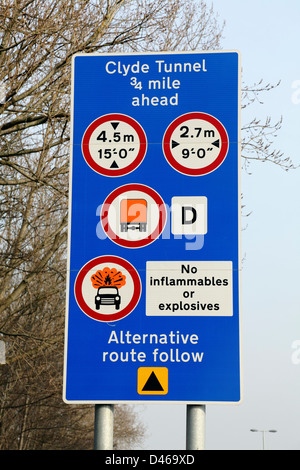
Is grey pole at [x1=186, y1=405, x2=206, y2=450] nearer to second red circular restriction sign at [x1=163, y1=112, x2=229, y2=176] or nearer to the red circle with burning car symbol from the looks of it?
the red circle with burning car symbol

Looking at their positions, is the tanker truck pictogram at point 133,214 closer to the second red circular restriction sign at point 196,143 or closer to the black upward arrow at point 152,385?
the second red circular restriction sign at point 196,143

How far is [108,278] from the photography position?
4.54 m

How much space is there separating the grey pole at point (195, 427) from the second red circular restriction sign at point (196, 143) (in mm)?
1283

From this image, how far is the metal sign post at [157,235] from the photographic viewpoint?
4.39 metres

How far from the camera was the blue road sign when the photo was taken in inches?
173

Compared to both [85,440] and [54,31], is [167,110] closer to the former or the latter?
[54,31]

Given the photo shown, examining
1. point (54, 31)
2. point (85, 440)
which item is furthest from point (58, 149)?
point (85, 440)

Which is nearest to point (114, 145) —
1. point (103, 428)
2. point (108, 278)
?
point (108, 278)

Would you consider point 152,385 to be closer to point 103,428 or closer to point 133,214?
point 103,428

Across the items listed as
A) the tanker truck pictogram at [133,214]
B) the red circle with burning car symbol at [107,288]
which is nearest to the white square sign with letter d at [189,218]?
the tanker truck pictogram at [133,214]

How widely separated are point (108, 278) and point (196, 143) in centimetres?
90

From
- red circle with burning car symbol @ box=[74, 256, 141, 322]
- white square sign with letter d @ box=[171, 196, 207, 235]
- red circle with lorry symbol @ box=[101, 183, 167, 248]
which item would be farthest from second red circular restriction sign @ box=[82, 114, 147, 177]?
red circle with burning car symbol @ box=[74, 256, 141, 322]

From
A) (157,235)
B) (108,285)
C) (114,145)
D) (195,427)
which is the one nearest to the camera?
(195,427)

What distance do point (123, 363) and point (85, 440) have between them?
25.8m
